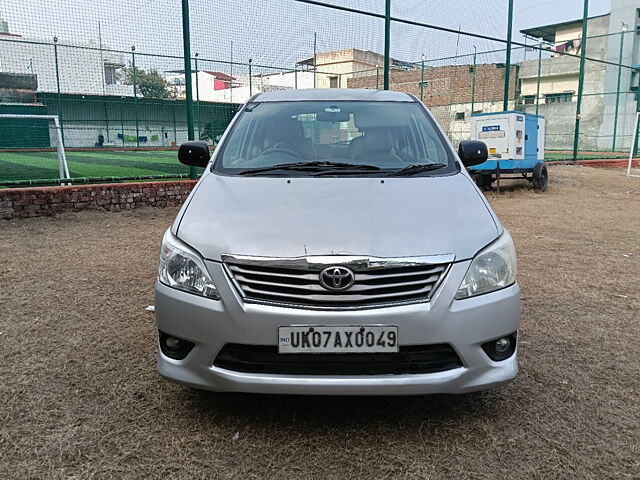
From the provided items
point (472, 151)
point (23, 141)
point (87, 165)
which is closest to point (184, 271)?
point (472, 151)

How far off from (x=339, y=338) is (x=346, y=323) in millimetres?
66

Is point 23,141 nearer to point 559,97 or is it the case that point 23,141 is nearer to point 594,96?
point 559,97

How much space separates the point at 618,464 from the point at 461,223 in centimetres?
115

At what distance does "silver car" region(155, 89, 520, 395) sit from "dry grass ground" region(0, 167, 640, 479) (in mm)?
282

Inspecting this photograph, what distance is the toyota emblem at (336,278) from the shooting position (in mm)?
2135

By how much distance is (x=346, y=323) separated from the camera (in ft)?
6.93

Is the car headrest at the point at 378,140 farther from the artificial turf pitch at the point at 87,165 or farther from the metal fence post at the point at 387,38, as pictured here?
the artificial turf pitch at the point at 87,165

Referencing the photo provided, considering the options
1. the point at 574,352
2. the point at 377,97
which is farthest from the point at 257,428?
the point at 377,97

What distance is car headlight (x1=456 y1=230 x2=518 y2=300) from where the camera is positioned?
224 centimetres

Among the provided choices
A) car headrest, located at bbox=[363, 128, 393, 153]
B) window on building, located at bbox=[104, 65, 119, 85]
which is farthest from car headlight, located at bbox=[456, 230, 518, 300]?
window on building, located at bbox=[104, 65, 119, 85]

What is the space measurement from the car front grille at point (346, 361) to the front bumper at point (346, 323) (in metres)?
0.02

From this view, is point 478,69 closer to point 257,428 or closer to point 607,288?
point 607,288

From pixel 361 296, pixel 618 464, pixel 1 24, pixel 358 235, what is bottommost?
pixel 618 464

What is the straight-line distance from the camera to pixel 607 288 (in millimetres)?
4594
